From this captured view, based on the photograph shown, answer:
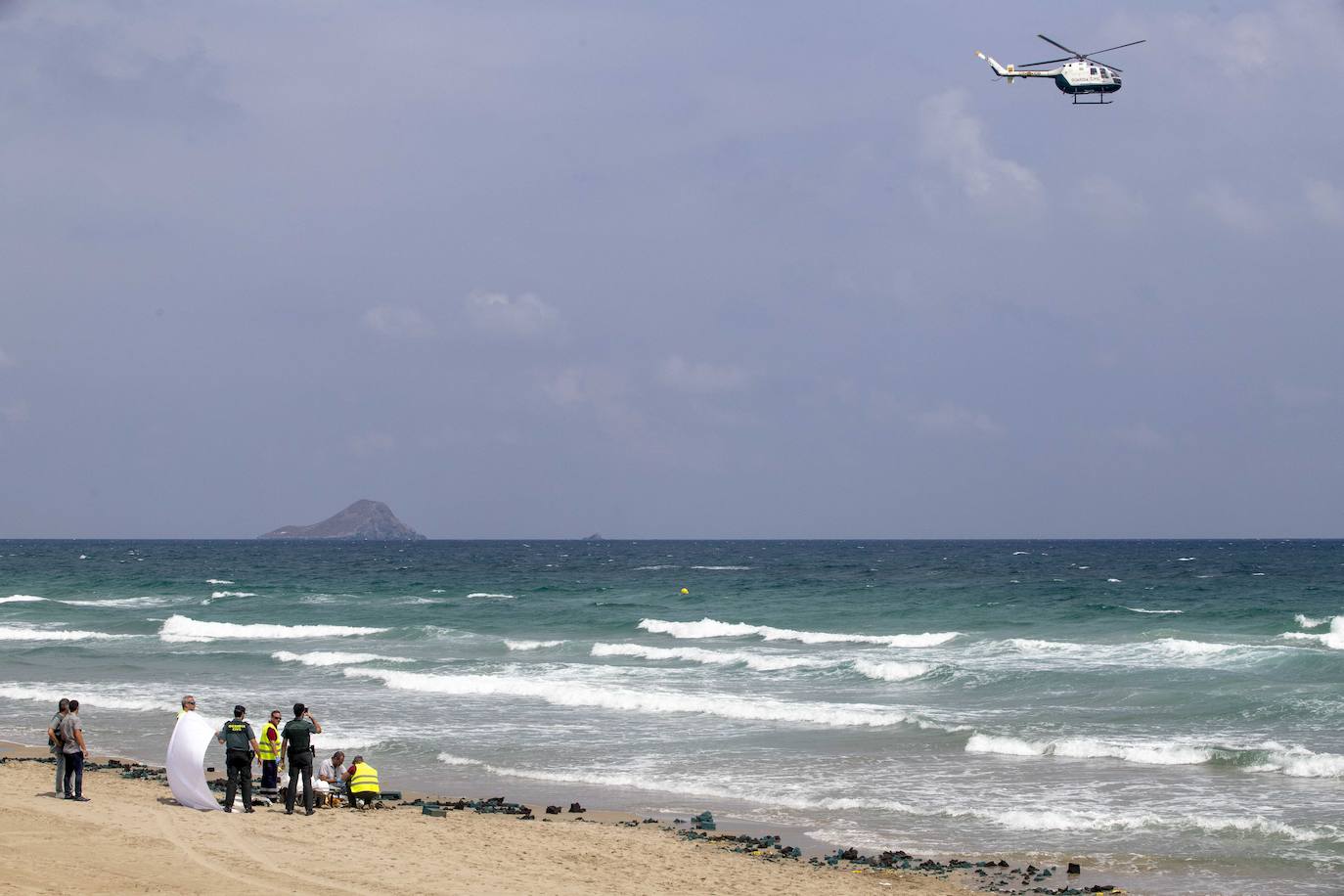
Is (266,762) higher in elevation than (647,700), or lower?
higher

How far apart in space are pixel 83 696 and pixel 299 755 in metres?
13.3

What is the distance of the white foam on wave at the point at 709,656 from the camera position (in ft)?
104

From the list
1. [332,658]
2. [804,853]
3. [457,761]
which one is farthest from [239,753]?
[332,658]

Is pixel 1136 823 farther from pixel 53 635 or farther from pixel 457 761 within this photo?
pixel 53 635

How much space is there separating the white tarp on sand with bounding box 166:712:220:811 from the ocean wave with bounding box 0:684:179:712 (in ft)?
32.5

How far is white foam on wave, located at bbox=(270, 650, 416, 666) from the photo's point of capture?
3281 cm

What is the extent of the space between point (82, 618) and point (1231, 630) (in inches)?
1551

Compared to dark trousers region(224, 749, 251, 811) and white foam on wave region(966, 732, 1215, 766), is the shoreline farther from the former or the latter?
white foam on wave region(966, 732, 1215, 766)

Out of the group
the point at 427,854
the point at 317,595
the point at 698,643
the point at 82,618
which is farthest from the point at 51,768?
the point at 317,595

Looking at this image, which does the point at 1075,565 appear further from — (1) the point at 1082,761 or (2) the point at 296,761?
(2) the point at 296,761

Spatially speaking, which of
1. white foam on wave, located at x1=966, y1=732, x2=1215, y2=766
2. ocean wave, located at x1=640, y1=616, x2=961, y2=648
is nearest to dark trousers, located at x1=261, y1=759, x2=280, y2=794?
white foam on wave, located at x1=966, y1=732, x2=1215, y2=766

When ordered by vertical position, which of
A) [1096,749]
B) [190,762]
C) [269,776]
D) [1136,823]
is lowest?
[1136,823]

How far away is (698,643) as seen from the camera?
3844 cm

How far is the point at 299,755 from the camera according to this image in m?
15.9
